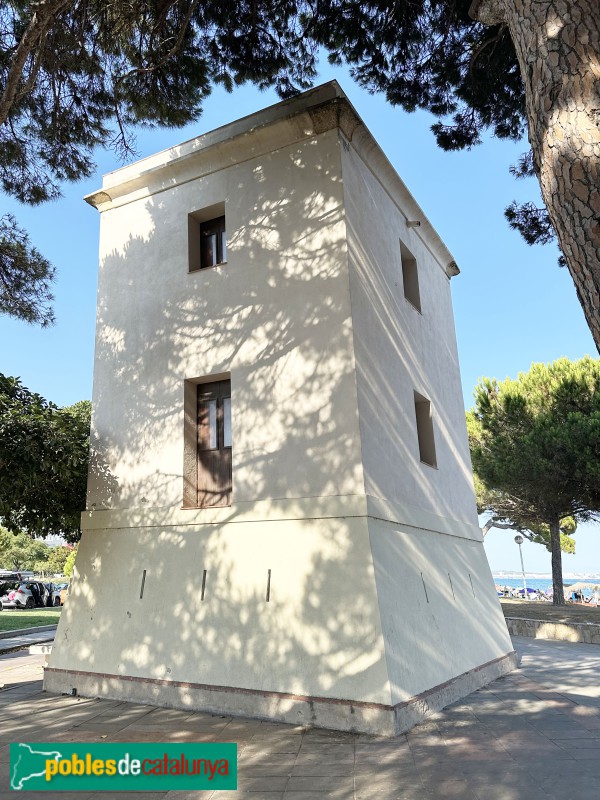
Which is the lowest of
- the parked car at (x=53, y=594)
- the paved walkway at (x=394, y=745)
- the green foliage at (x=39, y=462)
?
A: the parked car at (x=53, y=594)

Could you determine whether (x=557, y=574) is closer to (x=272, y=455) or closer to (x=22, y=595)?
(x=272, y=455)

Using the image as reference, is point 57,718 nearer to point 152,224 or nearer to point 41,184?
point 152,224

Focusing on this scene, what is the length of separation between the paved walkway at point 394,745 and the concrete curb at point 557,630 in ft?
23.2

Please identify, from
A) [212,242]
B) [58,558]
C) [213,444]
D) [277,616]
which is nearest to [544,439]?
[212,242]

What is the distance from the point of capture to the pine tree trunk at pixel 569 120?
3086mm

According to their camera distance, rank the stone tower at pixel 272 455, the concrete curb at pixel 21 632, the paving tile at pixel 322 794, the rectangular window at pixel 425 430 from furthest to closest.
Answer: the concrete curb at pixel 21 632 < the rectangular window at pixel 425 430 < the stone tower at pixel 272 455 < the paving tile at pixel 322 794

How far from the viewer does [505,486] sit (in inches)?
854

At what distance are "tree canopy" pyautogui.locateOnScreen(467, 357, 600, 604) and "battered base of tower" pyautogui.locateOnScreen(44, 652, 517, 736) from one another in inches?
501

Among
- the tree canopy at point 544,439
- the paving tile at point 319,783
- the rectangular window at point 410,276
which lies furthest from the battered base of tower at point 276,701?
the tree canopy at point 544,439

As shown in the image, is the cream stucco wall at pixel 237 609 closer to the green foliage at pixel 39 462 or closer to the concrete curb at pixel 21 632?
the green foliage at pixel 39 462

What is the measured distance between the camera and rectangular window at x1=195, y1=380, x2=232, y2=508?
8.00 m

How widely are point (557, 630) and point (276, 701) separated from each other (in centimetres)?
1159

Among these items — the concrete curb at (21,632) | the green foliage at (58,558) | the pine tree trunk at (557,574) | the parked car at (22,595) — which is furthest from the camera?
the green foliage at (58,558)

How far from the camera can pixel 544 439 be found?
64.6ft
